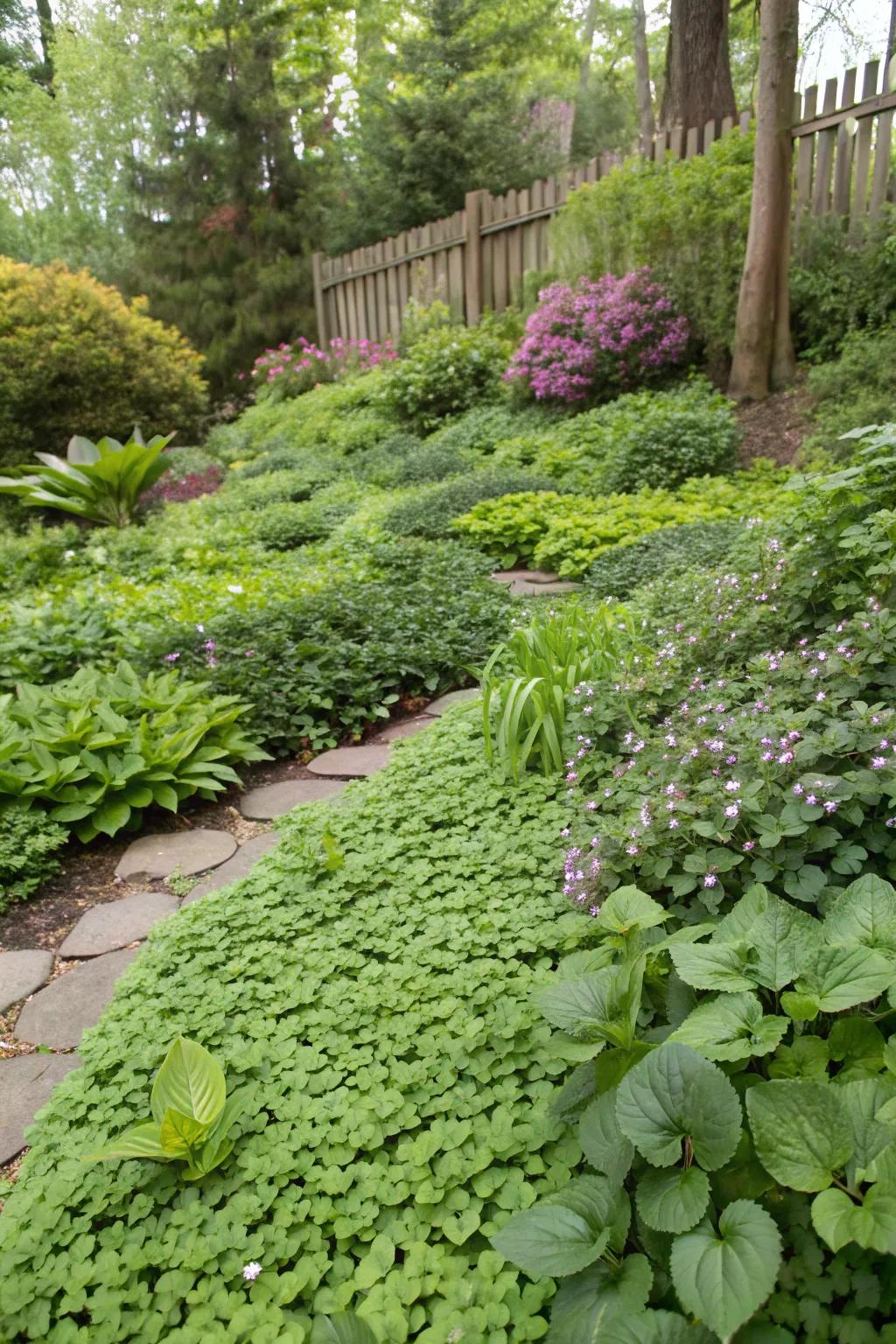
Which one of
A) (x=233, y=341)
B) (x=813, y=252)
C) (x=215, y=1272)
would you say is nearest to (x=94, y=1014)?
(x=215, y=1272)

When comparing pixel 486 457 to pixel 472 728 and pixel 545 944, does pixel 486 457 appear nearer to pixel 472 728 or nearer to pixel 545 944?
pixel 472 728

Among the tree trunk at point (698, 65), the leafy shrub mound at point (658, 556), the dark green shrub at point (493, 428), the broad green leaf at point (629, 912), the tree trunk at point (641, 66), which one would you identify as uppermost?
the tree trunk at point (641, 66)

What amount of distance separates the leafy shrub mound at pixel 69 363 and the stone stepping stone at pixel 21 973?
7744 mm

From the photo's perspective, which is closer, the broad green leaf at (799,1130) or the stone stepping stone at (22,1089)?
the broad green leaf at (799,1130)

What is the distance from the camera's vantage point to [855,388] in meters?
5.63

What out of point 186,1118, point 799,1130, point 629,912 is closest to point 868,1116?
point 799,1130

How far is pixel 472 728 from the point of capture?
302cm

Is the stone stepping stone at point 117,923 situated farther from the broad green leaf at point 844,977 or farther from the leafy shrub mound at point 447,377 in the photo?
the leafy shrub mound at point 447,377

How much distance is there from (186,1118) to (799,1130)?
100cm

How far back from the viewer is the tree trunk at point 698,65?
9.02 meters

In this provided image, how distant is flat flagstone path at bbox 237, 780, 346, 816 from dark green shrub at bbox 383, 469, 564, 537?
2.81 metres

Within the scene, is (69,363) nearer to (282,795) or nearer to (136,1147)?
(282,795)

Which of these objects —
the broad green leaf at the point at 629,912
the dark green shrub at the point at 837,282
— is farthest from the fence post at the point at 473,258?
the broad green leaf at the point at 629,912

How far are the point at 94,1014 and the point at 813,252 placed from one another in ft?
24.1
